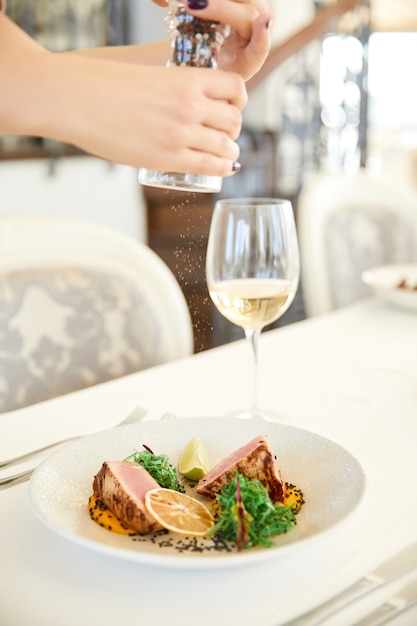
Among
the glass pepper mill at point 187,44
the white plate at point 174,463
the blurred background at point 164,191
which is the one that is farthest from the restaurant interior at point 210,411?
the blurred background at point 164,191

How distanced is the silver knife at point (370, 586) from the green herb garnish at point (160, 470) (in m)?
0.19

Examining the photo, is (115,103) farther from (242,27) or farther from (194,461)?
(194,461)

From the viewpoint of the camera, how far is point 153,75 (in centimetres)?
71

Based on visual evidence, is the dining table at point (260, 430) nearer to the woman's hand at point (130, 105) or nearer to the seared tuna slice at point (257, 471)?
the seared tuna slice at point (257, 471)

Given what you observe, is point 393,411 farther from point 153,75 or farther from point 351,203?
point 351,203

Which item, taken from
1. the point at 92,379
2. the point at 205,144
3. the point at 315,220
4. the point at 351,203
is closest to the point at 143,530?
the point at 205,144

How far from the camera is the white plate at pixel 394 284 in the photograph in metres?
1.66

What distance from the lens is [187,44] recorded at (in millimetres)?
823

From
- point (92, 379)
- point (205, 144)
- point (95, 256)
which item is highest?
point (205, 144)

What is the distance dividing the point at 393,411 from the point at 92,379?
600 millimetres

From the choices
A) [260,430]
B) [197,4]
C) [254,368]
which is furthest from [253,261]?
[197,4]

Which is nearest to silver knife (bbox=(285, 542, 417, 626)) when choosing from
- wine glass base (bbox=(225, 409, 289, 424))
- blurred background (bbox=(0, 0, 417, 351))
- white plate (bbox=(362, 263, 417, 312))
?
wine glass base (bbox=(225, 409, 289, 424))

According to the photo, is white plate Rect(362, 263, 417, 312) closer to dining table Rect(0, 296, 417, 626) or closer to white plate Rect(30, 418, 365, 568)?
dining table Rect(0, 296, 417, 626)

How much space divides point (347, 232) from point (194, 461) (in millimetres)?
1622
